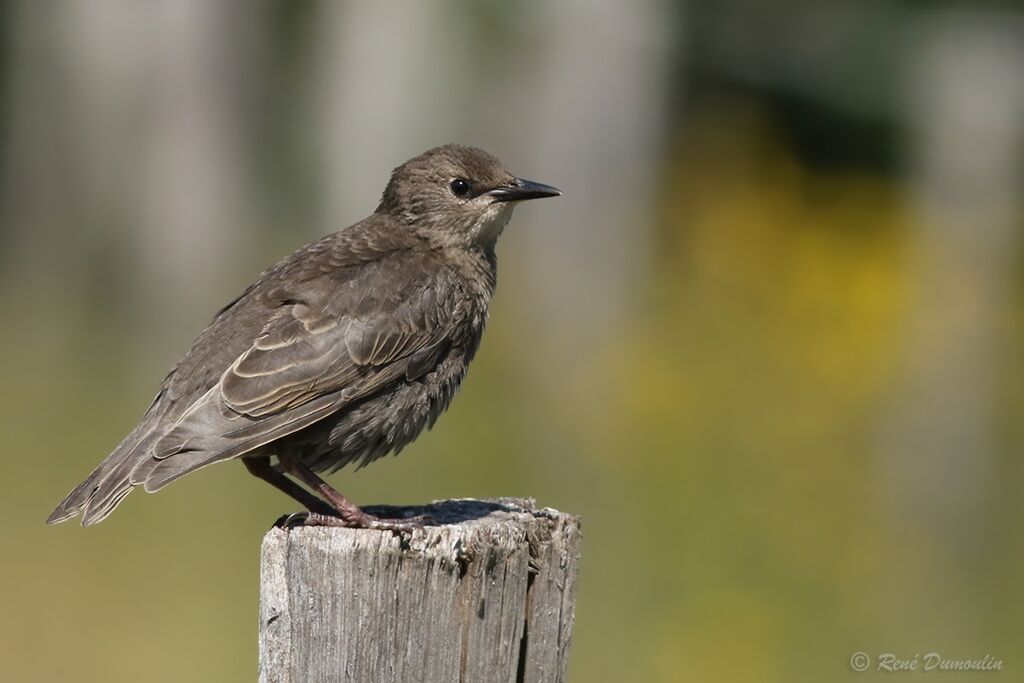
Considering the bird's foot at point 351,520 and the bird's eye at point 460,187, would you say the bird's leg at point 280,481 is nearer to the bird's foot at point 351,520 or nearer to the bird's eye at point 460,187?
the bird's foot at point 351,520

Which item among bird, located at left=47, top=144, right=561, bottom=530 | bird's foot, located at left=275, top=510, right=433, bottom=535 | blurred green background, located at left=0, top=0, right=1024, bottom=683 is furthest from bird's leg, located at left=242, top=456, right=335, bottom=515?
blurred green background, located at left=0, top=0, right=1024, bottom=683

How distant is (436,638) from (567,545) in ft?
1.80

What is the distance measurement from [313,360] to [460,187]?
128cm

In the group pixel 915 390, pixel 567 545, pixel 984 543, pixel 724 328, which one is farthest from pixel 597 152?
pixel 567 545

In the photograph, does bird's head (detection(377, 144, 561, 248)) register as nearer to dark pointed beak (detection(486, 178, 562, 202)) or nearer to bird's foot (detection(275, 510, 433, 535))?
dark pointed beak (detection(486, 178, 562, 202))

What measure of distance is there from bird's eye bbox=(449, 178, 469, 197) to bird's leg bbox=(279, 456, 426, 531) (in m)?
1.40

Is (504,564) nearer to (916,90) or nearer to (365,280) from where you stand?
(365,280)

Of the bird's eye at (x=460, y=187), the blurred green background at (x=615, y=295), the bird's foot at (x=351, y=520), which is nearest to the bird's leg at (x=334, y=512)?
the bird's foot at (x=351, y=520)

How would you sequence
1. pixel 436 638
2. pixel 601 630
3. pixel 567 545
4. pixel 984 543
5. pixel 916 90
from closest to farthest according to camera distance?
1. pixel 436 638
2. pixel 567 545
3. pixel 601 630
4. pixel 984 543
5. pixel 916 90

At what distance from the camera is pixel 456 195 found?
580 centimetres

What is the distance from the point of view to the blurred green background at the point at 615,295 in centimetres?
740

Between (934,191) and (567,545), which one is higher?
(934,191)

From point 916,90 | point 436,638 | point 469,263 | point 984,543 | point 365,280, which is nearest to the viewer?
point 436,638

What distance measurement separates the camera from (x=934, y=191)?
13211mm
